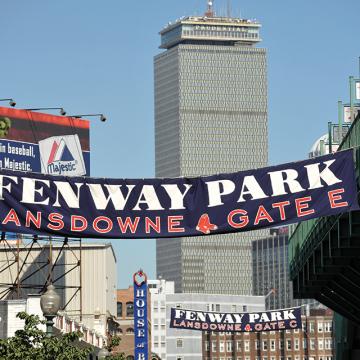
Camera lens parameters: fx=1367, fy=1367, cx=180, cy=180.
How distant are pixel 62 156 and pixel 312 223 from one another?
4417 cm

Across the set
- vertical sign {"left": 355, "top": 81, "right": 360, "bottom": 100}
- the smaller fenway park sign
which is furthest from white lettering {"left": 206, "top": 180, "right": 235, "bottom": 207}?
the smaller fenway park sign

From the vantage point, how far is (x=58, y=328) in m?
63.1

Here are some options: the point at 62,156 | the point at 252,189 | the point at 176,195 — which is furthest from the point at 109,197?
the point at 62,156

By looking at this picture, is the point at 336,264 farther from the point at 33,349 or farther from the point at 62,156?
the point at 62,156

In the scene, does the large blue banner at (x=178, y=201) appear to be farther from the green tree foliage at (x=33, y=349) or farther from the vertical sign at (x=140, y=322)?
the vertical sign at (x=140, y=322)

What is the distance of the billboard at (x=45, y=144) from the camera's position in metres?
82.6

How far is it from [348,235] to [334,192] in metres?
12.2

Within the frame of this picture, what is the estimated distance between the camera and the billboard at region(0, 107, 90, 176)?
271 feet

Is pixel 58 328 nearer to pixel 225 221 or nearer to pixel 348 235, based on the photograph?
pixel 348 235

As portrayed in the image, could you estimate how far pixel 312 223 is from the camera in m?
43.9

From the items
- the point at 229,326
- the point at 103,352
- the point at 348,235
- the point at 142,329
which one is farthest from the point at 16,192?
the point at 142,329

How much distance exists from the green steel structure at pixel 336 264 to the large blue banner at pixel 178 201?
4.67m

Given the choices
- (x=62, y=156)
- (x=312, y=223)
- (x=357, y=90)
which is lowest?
(x=312, y=223)

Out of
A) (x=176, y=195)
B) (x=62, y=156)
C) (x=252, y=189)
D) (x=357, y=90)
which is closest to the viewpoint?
(x=252, y=189)
